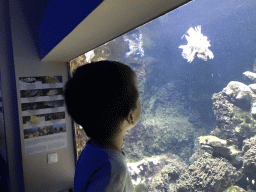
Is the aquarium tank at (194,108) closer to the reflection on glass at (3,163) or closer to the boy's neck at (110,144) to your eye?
the boy's neck at (110,144)

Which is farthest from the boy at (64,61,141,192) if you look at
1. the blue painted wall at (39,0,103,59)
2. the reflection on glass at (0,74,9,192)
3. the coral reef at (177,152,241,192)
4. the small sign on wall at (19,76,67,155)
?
the coral reef at (177,152,241,192)

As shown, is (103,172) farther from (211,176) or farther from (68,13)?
(211,176)

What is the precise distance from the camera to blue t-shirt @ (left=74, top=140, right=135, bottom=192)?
483mm

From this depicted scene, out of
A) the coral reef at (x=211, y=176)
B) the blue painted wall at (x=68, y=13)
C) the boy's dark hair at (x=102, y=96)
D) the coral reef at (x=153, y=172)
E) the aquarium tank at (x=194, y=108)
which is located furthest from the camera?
the coral reef at (x=153, y=172)

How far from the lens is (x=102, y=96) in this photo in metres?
0.60

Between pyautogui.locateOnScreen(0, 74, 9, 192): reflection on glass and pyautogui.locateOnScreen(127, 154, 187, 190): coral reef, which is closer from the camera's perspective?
pyautogui.locateOnScreen(0, 74, 9, 192): reflection on glass

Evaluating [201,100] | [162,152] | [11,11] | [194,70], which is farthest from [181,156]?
[11,11]

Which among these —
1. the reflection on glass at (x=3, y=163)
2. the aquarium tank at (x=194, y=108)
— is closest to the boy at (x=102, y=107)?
the aquarium tank at (x=194, y=108)

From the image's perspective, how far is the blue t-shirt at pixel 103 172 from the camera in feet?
1.59

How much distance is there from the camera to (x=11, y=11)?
2062 mm

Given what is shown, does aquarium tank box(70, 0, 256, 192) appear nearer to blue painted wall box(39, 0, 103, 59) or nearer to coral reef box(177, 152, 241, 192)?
coral reef box(177, 152, 241, 192)

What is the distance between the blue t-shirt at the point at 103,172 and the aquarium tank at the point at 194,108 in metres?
0.68

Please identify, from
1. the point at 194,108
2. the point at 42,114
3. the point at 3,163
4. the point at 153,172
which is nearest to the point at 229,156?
the point at 153,172

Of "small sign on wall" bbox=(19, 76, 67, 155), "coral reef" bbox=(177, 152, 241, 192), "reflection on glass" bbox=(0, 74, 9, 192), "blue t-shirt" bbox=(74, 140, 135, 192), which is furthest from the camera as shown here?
"coral reef" bbox=(177, 152, 241, 192)
